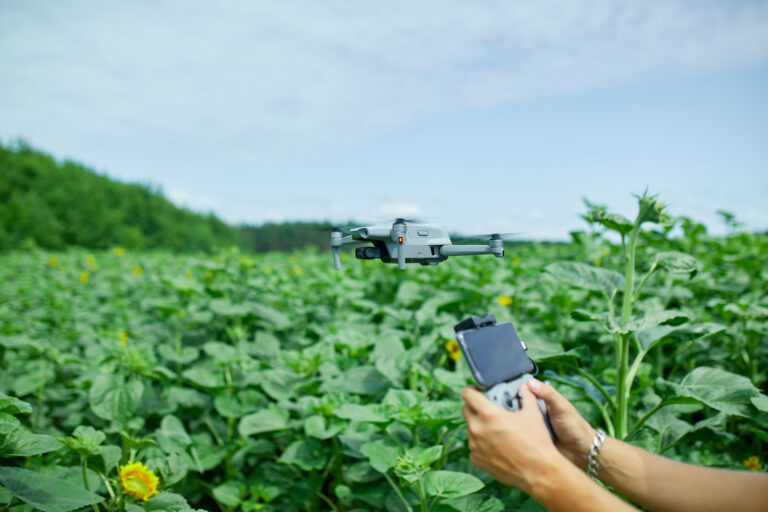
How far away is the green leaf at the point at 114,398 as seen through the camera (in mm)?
1840

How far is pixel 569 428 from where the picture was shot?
116cm

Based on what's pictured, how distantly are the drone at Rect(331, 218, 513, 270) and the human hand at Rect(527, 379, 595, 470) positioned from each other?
0.37 metres

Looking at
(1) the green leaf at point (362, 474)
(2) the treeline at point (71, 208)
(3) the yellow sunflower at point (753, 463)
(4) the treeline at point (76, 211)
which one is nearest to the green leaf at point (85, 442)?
(1) the green leaf at point (362, 474)

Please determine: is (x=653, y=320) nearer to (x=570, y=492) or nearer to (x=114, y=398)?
(x=570, y=492)

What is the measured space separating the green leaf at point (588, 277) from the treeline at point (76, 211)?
26.8 feet

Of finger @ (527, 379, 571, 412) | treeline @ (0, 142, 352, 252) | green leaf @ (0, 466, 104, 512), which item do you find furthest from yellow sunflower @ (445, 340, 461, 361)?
treeline @ (0, 142, 352, 252)

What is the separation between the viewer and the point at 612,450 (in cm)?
115

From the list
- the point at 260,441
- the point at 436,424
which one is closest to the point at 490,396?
the point at 436,424

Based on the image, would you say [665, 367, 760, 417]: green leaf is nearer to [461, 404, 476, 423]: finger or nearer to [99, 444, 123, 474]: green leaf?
[461, 404, 476, 423]: finger

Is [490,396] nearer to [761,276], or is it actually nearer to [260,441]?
[260,441]

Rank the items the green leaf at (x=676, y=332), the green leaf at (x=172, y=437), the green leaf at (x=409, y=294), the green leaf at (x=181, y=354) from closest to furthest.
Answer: the green leaf at (x=676, y=332) < the green leaf at (x=172, y=437) < the green leaf at (x=181, y=354) < the green leaf at (x=409, y=294)

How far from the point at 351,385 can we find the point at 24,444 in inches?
41.9

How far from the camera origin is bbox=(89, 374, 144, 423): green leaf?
1840 mm

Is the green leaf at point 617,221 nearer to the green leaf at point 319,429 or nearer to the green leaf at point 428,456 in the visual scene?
the green leaf at point 428,456
